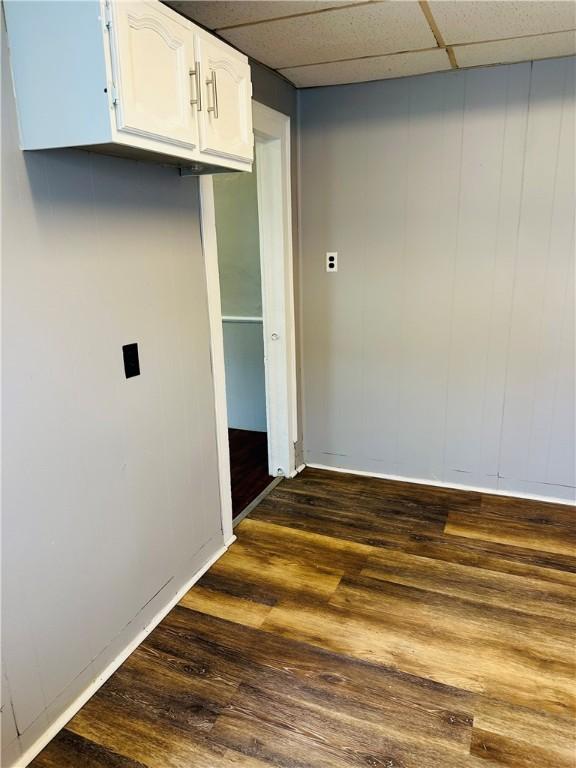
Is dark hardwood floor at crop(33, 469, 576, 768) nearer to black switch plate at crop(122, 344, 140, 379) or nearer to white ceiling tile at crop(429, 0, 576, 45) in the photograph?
black switch plate at crop(122, 344, 140, 379)

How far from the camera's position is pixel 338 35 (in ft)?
7.23

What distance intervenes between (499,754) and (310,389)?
7.37 ft

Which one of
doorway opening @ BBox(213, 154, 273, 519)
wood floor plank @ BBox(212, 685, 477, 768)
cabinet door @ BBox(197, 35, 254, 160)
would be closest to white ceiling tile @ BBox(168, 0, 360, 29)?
cabinet door @ BBox(197, 35, 254, 160)

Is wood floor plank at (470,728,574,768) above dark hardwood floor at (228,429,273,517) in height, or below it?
below

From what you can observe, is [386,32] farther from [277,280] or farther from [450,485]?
[450,485]

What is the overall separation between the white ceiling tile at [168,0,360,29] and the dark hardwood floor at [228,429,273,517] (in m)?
2.37

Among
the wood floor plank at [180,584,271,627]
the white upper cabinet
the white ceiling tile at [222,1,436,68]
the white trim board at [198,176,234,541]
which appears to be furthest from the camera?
the white trim board at [198,176,234,541]

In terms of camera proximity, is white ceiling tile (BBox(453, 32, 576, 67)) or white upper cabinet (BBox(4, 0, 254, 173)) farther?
white ceiling tile (BBox(453, 32, 576, 67))

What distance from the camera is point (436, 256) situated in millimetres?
3021

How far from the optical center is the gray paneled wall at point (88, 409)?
150cm

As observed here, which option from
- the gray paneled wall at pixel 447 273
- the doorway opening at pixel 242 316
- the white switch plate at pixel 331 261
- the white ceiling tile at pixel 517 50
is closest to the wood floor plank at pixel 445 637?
the gray paneled wall at pixel 447 273

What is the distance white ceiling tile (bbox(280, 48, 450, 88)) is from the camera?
252 centimetres

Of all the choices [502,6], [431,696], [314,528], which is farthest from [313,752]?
[502,6]

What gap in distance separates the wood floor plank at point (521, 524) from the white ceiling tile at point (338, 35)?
2359 mm
